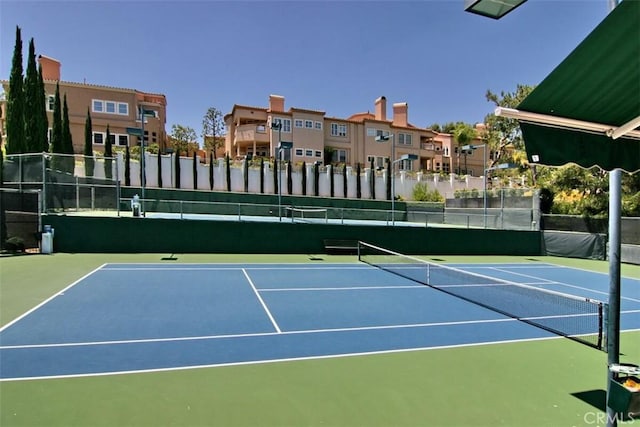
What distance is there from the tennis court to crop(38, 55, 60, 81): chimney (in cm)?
3774

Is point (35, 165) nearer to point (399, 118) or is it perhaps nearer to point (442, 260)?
point (442, 260)

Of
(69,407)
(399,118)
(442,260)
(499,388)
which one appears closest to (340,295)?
(499,388)

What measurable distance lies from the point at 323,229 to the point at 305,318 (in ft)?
39.2

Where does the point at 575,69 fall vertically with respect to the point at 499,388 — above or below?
above

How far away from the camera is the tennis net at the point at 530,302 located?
24.7 feet

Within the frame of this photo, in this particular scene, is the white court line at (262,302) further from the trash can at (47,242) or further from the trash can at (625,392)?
the trash can at (47,242)

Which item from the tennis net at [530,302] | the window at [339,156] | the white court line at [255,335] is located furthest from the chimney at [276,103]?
the white court line at [255,335]

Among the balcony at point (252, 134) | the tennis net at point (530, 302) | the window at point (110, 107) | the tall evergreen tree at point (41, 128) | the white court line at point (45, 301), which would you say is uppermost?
the window at point (110, 107)

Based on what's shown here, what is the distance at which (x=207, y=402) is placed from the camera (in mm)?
4305

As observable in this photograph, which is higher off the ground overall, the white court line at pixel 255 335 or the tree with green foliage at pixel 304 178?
the tree with green foliage at pixel 304 178

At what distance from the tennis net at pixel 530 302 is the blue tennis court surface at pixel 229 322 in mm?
521

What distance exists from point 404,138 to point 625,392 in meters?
50.1

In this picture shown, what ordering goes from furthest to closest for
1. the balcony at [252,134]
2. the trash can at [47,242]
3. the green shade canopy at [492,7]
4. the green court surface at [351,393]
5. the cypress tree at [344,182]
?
the balcony at [252,134] < the cypress tree at [344,182] < the trash can at [47,242] < the green court surface at [351,393] < the green shade canopy at [492,7]

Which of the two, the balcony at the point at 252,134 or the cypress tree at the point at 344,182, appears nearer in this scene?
the cypress tree at the point at 344,182
